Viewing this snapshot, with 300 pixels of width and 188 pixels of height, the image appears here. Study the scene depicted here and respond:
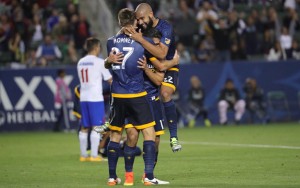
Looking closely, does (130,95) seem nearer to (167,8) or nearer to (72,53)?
(72,53)

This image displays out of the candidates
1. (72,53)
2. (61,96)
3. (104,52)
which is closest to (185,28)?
(104,52)

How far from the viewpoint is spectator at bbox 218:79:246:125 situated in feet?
101

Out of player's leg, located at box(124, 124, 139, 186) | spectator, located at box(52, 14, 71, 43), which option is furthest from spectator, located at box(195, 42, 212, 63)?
player's leg, located at box(124, 124, 139, 186)

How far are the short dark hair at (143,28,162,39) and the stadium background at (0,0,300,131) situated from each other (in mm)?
16286

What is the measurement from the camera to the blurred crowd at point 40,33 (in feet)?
102

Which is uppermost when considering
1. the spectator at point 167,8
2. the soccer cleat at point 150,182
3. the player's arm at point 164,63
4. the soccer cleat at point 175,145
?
the spectator at point 167,8

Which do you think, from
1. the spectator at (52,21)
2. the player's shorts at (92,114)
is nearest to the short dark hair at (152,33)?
the player's shorts at (92,114)

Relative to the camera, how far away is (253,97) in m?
31.2

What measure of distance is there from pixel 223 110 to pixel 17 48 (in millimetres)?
7210

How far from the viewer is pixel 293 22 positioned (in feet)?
112

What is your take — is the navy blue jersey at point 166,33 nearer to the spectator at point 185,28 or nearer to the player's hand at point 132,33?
the player's hand at point 132,33

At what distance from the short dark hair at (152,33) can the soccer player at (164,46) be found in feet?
0.16

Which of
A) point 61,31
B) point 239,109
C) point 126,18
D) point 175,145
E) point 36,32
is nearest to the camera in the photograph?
point 126,18

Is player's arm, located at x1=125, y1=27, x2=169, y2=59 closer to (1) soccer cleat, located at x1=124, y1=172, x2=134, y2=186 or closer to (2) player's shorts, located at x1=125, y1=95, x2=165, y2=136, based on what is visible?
(2) player's shorts, located at x1=125, y1=95, x2=165, y2=136
